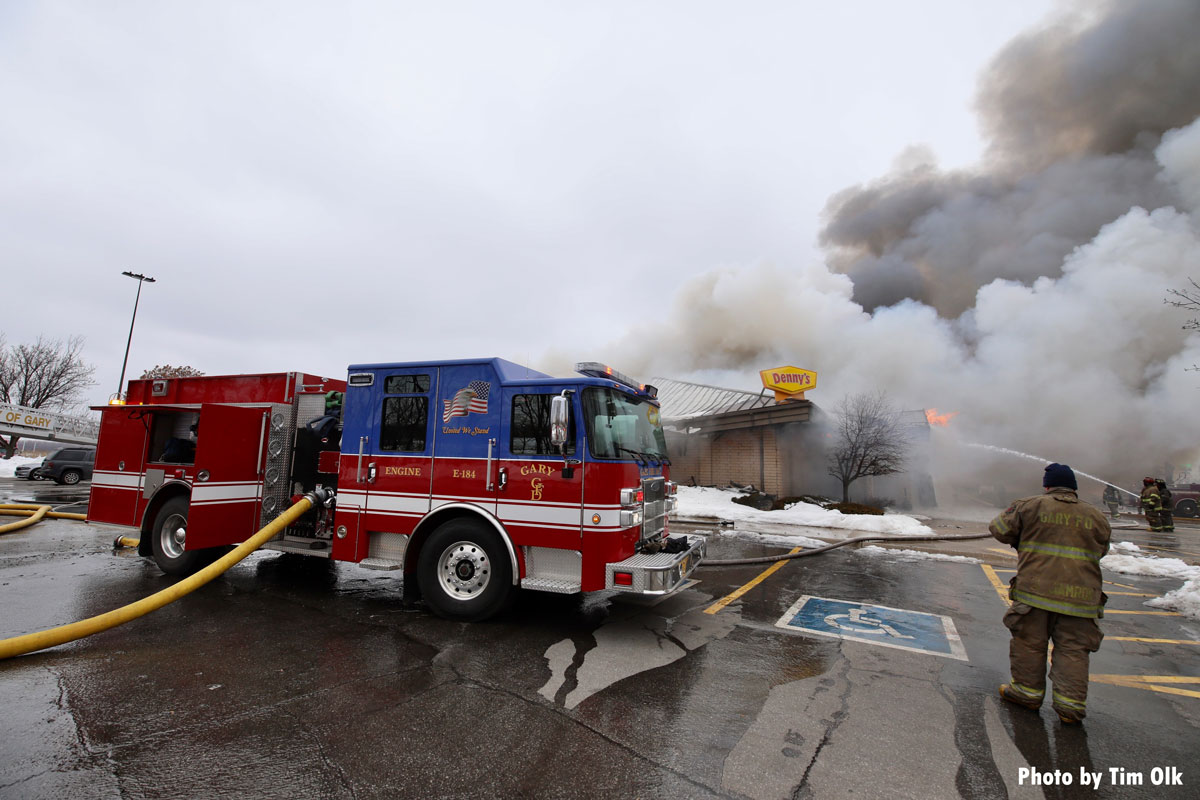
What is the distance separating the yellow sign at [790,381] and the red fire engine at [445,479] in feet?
46.3

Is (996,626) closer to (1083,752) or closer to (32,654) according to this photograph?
(1083,752)

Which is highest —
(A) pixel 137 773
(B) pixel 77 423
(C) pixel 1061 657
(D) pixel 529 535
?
(B) pixel 77 423

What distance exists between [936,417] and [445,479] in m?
22.6

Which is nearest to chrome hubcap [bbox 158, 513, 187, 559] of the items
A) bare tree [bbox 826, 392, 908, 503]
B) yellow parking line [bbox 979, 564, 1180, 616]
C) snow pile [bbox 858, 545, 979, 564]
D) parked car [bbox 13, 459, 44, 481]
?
yellow parking line [bbox 979, 564, 1180, 616]

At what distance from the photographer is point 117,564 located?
7535mm

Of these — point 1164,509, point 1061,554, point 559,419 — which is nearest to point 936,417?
point 1164,509

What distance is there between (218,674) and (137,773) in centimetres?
129

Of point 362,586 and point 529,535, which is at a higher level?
point 529,535

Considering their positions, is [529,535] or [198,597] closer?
[529,535]

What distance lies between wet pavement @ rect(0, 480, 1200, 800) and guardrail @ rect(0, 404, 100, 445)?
24.5m

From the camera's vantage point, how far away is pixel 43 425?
78.2 ft

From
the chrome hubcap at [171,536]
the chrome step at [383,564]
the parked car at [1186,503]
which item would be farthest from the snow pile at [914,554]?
the parked car at [1186,503]

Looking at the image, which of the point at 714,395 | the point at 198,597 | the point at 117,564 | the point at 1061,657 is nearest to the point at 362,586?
the point at 198,597

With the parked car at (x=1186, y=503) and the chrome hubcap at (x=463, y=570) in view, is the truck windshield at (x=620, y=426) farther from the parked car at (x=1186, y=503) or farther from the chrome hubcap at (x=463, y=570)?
the parked car at (x=1186, y=503)
